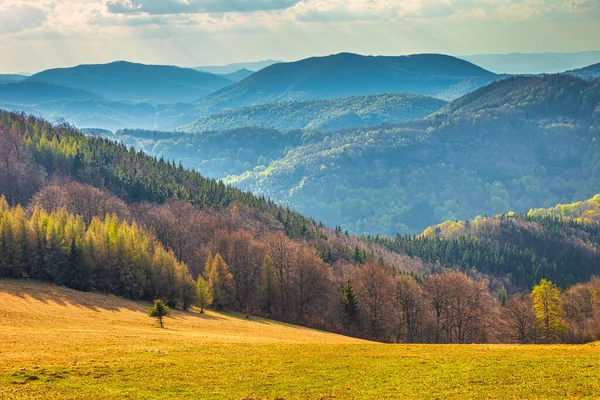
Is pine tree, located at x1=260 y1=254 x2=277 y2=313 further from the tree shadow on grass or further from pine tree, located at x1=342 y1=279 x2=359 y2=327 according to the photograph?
the tree shadow on grass

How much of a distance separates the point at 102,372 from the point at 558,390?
29.1 meters

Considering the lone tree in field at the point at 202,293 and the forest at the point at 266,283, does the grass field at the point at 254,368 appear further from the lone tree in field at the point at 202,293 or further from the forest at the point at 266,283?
the forest at the point at 266,283

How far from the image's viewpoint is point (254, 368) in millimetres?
43031

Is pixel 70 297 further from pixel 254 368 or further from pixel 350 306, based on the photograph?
pixel 254 368

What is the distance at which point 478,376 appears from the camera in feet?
134

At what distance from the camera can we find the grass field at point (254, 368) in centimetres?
3631

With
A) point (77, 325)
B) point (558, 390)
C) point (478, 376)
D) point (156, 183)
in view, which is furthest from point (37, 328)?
point (156, 183)

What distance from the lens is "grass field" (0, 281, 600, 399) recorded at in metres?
36.3

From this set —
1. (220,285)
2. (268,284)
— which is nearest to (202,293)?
(220,285)

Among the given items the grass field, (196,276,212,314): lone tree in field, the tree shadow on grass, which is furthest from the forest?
the grass field

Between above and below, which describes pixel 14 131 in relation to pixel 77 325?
above

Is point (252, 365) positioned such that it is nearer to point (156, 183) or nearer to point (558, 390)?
point (558, 390)

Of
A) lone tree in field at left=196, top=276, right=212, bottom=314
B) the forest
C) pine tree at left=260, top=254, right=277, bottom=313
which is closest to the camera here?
the forest

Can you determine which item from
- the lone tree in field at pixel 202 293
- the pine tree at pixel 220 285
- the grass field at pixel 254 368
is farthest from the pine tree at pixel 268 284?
the grass field at pixel 254 368
